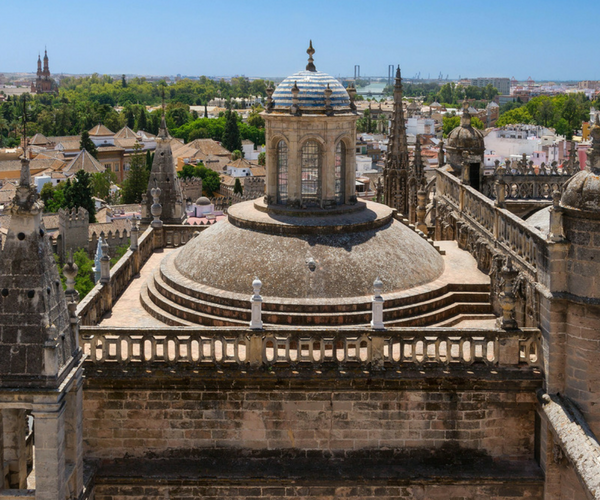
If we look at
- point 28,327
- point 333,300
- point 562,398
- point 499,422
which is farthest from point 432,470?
point 28,327

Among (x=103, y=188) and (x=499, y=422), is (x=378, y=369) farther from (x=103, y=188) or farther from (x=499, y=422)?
(x=103, y=188)

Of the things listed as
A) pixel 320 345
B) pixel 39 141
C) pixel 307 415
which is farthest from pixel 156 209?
pixel 39 141

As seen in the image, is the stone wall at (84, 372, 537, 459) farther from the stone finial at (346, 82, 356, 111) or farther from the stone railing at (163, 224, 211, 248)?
the stone railing at (163, 224, 211, 248)

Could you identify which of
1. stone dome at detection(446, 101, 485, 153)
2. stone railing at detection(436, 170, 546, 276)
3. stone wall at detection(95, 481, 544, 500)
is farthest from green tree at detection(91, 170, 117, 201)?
stone wall at detection(95, 481, 544, 500)

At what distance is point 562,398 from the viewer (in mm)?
16594

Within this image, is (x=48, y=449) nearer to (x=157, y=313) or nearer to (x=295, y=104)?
(x=157, y=313)

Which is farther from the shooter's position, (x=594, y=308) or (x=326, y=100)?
(x=326, y=100)

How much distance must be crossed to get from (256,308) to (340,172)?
20.3ft

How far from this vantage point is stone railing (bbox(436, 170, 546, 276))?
59.5 ft

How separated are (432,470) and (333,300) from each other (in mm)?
4184

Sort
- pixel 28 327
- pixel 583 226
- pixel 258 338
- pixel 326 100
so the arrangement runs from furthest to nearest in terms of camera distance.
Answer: pixel 326 100, pixel 258 338, pixel 583 226, pixel 28 327

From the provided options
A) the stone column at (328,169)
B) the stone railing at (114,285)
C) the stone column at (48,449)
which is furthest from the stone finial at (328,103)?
the stone column at (48,449)

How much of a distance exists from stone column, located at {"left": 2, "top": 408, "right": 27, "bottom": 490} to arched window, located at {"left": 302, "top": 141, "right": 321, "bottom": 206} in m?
8.97

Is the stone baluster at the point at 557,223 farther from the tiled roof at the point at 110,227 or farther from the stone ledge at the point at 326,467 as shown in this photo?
the tiled roof at the point at 110,227
